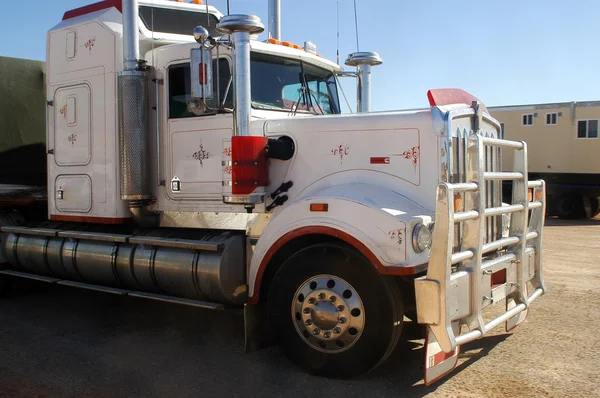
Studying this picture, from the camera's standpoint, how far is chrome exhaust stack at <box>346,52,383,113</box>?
683cm

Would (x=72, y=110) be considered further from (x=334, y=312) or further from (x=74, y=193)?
(x=334, y=312)

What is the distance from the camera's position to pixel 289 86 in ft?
18.7

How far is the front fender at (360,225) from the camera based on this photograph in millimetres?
3973

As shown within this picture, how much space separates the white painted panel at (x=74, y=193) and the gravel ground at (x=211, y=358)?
118cm

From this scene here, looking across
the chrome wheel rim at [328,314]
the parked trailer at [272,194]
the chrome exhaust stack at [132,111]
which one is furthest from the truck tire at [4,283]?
the chrome wheel rim at [328,314]

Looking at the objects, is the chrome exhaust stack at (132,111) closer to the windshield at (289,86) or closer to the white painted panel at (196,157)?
the white painted panel at (196,157)

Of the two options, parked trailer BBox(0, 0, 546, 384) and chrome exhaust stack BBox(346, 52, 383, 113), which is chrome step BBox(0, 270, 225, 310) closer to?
parked trailer BBox(0, 0, 546, 384)

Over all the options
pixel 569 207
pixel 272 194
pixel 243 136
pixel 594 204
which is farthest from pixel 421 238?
pixel 594 204

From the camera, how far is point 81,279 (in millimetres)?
6375

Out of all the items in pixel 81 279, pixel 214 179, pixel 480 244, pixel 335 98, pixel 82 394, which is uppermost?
pixel 335 98

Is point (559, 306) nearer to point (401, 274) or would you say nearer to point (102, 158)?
point (401, 274)

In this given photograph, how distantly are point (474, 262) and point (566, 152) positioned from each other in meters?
17.8

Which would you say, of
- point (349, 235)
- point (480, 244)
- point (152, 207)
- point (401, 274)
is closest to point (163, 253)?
point (152, 207)

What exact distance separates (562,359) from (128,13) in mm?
4917
